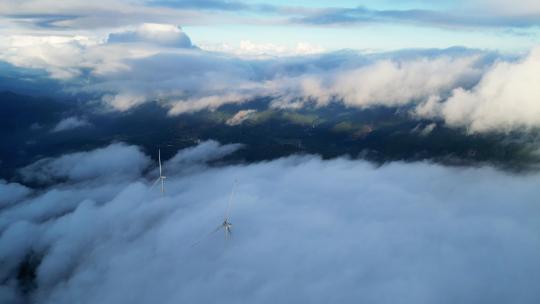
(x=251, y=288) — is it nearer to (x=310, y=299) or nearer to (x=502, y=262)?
(x=310, y=299)

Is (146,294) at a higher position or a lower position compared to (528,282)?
lower

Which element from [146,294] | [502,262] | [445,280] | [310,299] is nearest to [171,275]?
[146,294]

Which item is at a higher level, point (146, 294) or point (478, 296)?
point (478, 296)

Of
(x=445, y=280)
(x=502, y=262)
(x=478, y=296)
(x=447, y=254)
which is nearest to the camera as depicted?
(x=478, y=296)

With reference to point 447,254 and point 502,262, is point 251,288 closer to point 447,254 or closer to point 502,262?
point 447,254

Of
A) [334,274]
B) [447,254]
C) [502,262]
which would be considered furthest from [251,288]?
[502,262]

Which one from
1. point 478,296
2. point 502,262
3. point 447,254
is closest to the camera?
point 478,296

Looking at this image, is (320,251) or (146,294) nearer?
(146,294)

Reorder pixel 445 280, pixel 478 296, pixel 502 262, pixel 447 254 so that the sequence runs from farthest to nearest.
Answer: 1. pixel 447 254
2. pixel 502 262
3. pixel 445 280
4. pixel 478 296

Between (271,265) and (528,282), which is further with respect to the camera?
(271,265)
